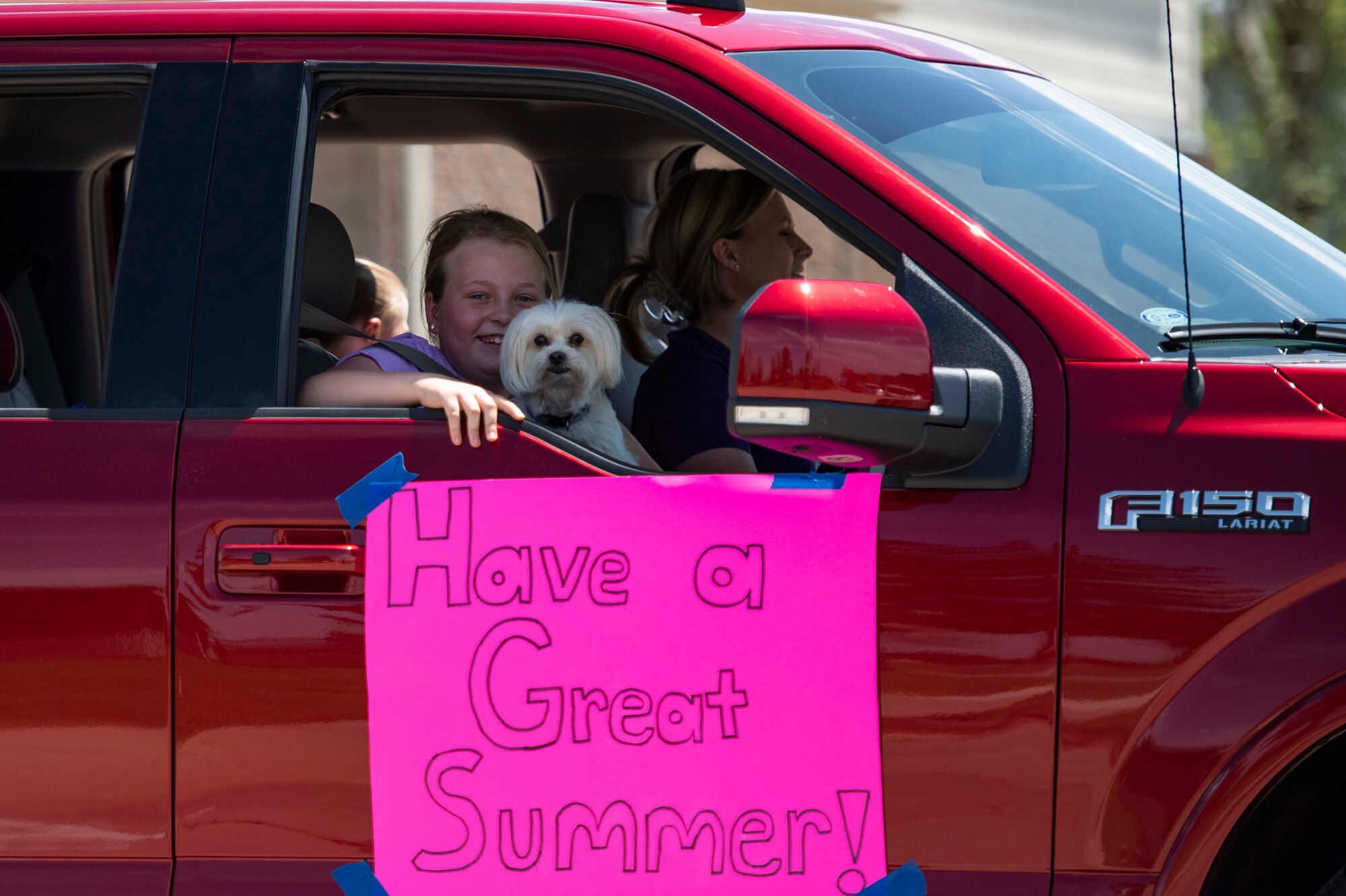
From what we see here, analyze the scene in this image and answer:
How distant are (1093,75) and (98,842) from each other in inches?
466

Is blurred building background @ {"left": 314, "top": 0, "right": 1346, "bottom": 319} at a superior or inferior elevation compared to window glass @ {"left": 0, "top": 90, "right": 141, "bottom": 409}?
superior

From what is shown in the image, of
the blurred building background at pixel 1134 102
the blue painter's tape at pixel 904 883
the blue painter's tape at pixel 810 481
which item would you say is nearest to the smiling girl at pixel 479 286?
the blurred building background at pixel 1134 102

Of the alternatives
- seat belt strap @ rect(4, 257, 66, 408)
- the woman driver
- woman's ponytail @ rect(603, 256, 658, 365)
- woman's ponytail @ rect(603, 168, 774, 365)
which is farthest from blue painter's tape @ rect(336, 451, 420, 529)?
seat belt strap @ rect(4, 257, 66, 408)

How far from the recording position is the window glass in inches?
126

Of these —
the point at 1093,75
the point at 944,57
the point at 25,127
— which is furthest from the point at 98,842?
the point at 1093,75

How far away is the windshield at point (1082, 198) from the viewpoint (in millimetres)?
1852

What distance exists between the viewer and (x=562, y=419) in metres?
2.55

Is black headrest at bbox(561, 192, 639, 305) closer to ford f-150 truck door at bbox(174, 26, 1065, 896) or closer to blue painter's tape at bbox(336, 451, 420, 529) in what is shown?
ford f-150 truck door at bbox(174, 26, 1065, 896)

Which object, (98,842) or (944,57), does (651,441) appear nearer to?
(944,57)

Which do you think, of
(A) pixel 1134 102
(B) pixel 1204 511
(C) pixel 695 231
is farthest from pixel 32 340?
(A) pixel 1134 102

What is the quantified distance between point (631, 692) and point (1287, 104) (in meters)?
17.2

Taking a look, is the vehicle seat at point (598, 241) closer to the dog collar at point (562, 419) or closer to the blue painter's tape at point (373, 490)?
the dog collar at point (562, 419)

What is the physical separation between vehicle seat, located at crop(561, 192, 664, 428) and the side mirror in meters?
1.79

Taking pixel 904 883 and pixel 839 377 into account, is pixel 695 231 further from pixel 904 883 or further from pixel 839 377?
pixel 904 883
